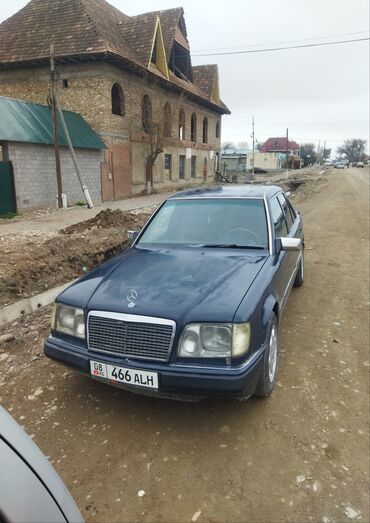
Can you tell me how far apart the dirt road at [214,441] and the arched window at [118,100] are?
17.5 metres

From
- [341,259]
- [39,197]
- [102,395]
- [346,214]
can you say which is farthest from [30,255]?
[346,214]

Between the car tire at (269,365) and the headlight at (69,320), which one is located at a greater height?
the headlight at (69,320)

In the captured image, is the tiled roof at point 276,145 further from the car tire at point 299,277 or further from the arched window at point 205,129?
the car tire at point 299,277

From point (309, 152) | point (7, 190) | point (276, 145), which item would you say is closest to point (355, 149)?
Answer: point (309, 152)

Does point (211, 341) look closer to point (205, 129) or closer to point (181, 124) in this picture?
point (181, 124)

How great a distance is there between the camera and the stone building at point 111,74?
57.9 ft

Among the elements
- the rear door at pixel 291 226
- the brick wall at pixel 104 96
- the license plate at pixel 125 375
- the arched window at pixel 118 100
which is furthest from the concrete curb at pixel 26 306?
the arched window at pixel 118 100

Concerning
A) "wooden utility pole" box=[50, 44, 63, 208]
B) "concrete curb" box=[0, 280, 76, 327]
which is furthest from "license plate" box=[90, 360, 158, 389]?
"wooden utility pole" box=[50, 44, 63, 208]

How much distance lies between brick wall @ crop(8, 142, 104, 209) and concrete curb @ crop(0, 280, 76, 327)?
9020 millimetres

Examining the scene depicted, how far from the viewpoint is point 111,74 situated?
17922mm

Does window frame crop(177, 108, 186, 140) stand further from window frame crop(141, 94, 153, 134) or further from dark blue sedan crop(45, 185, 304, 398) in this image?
dark blue sedan crop(45, 185, 304, 398)

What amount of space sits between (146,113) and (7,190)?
1115 cm

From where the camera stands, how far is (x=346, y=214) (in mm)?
14125

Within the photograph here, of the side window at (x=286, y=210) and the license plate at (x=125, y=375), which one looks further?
the side window at (x=286, y=210)
